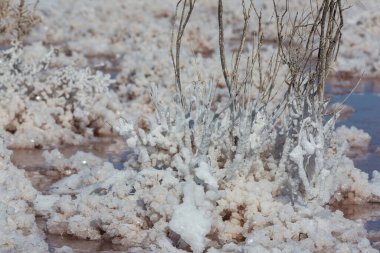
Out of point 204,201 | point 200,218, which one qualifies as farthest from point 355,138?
point 200,218

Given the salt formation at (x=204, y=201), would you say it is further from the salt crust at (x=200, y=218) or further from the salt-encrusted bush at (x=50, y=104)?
the salt-encrusted bush at (x=50, y=104)

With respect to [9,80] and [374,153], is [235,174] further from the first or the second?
[9,80]

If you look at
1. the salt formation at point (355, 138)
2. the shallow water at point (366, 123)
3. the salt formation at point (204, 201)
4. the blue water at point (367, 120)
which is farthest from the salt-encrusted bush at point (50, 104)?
the blue water at point (367, 120)

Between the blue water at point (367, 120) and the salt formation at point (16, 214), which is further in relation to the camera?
the blue water at point (367, 120)

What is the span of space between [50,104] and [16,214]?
338 cm

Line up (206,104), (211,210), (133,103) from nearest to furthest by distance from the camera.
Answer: (211,210) < (206,104) < (133,103)

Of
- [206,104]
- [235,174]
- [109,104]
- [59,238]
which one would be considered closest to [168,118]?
[206,104]

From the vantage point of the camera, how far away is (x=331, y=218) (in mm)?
5055

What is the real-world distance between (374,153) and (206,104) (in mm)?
2704

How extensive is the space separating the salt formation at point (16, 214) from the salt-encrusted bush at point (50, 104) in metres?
1.91

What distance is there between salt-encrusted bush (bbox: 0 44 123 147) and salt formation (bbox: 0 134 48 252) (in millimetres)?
1912

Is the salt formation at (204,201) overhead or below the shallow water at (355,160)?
overhead

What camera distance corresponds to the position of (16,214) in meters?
4.92

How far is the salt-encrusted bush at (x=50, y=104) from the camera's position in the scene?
771 cm
